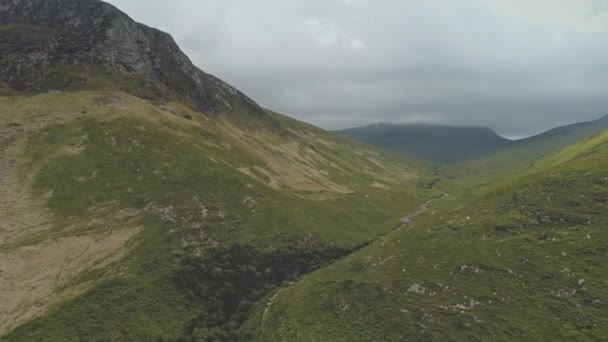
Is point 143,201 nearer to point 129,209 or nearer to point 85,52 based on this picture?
point 129,209

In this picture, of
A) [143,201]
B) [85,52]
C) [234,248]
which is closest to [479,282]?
[234,248]

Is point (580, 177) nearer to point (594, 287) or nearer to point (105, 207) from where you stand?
point (594, 287)

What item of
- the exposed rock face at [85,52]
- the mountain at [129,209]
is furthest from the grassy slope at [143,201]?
the exposed rock face at [85,52]

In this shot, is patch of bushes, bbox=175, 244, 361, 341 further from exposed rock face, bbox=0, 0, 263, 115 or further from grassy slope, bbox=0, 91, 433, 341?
exposed rock face, bbox=0, 0, 263, 115

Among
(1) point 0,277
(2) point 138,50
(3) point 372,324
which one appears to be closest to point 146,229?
(1) point 0,277

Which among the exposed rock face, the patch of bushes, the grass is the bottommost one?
the patch of bushes

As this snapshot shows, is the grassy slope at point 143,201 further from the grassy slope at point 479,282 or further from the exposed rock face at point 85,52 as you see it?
the exposed rock face at point 85,52

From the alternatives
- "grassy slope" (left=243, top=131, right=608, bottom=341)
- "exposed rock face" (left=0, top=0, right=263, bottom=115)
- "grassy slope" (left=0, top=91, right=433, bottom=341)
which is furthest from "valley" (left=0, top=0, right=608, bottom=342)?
"exposed rock face" (left=0, top=0, right=263, bottom=115)
